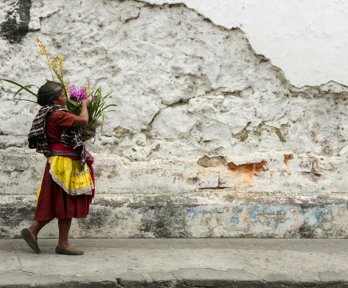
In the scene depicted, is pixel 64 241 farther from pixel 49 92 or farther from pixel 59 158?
pixel 49 92

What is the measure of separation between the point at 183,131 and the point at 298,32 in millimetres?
1274

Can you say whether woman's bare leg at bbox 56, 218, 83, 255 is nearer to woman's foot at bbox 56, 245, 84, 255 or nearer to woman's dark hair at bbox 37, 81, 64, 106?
woman's foot at bbox 56, 245, 84, 255

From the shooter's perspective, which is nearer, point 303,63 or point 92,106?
point 92,106

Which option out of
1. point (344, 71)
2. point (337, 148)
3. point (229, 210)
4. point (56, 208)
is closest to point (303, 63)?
point (344, 71)

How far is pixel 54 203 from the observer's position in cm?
461

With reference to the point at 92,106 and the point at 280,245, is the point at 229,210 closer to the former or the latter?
the point at 280,245

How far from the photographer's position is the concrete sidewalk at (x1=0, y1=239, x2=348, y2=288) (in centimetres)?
426

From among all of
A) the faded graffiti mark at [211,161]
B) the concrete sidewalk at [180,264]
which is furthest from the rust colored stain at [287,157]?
the concrete sidewalk at [180,264]

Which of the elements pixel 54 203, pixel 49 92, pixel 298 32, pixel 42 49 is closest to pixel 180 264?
pixel 54 203

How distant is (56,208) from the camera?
15.0 ft

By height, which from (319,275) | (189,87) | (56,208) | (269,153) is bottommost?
(319,275)

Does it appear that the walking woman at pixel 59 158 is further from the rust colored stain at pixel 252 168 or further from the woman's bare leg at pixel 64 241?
the rust colored stain at pixel 252 168

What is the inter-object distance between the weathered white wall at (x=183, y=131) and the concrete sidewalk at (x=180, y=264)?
0.20 metres

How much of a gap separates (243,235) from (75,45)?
2.04 m
